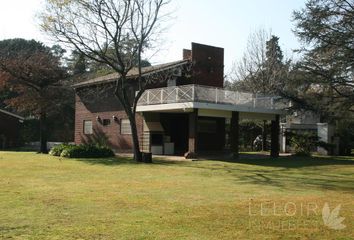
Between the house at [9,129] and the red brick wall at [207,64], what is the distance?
25021 mm

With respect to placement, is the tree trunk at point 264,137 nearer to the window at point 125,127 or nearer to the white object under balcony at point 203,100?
the white object under balcony at point 203,100

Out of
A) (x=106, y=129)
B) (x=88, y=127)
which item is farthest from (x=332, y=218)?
(x=88, y=127)

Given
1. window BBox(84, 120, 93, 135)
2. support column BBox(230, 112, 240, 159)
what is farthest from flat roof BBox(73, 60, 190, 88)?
support column BBox(230, 112, 240, 159)

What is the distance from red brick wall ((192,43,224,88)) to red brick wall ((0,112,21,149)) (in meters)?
25.3

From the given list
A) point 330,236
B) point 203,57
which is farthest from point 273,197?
point 203,57

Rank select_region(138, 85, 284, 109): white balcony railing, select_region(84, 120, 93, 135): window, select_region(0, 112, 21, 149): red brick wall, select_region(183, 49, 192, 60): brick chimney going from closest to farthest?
select_region(138, 85, 284, 109): white balcony railing, select_region(183, 49, 192, 60): brick chimney, select_region(84, 120, 93, 135): window, select_region(0, 112, 21, 149): red brick wall

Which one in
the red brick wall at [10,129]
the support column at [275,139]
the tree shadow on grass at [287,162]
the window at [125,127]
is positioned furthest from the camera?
the red brick wall at [10,129]

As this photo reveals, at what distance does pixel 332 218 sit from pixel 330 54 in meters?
21.3

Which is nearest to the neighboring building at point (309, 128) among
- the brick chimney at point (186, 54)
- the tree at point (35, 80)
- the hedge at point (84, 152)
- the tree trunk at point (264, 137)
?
the tree trunk at point (264, 137)

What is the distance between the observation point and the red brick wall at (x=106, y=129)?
35562 mm

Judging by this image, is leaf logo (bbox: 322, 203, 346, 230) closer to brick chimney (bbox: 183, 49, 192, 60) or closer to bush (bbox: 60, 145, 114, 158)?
bush (bbox: 60, 145, 114, 158)

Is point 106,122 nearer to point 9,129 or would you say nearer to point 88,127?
point 88,127

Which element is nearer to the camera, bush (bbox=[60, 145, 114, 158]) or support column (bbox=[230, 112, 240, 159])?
bush (bbox=[60, 145, 114, 158])

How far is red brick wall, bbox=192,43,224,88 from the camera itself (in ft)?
115
